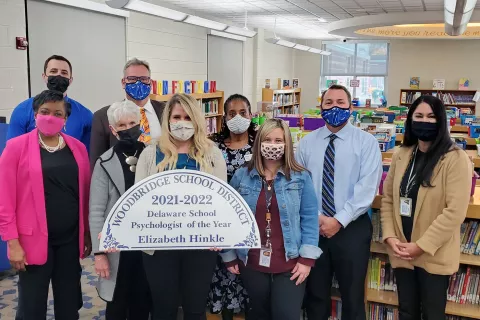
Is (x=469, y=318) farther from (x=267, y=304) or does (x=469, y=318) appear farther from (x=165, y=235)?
(x=165, y=235)

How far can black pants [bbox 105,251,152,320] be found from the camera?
250 centimetres

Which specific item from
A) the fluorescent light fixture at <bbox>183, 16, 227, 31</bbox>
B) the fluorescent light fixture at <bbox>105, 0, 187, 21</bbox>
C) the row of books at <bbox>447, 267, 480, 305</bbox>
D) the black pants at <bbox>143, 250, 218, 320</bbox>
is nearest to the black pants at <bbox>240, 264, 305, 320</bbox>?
the black pants at <bbox>143, 250, 218, 320</bbox>

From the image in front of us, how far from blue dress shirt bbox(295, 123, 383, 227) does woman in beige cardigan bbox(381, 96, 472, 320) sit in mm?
135

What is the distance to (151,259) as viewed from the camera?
2283 mm

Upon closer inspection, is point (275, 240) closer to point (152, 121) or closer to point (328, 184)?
point (328, 184)

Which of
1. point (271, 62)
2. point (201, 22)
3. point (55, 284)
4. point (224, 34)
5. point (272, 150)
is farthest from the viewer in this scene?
point (271, 62)

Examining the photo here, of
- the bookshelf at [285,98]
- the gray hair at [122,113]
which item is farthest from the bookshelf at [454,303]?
the bookshelf at [285,98]

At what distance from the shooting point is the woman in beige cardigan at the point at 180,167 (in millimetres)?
2275

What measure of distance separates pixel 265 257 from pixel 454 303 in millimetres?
1390

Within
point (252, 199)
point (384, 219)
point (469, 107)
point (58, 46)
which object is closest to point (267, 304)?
point (252, 199)

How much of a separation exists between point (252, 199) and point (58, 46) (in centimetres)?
456

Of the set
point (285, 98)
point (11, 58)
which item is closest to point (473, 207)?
point (11, 58)

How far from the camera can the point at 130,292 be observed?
2611 mm

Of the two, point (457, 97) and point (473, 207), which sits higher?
point (457, 97)
